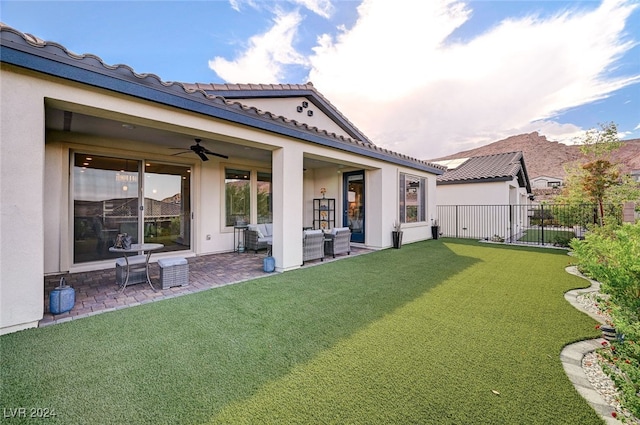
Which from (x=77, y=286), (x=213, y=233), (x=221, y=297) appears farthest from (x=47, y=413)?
(x=213, y=233)

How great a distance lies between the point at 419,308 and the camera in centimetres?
393

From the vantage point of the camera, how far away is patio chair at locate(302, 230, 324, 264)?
671 centimetres

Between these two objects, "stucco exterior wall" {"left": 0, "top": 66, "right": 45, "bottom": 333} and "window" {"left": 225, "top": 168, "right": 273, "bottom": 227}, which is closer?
"stucco exterior wall" {"left": 0, "top": 66, "right": 45, "bottom": 333}

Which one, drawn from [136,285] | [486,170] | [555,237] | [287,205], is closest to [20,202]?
[136,285]

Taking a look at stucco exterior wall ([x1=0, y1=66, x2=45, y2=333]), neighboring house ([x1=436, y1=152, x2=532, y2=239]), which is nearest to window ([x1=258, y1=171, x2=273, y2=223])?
stucco exterior wall ([x1=0, y1=66, x2=45, y2=333])

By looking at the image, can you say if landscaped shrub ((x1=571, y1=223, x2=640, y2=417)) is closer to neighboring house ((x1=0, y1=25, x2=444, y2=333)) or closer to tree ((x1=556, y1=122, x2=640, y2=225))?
neighboring house ((x1=0, y1=25, x2=444, y2=333))

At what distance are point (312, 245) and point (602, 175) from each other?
38.1ft

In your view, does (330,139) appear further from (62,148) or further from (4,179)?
(62,148)

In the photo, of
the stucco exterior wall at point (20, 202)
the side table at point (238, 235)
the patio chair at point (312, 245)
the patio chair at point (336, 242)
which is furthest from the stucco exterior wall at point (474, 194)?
the stucco exterior wall at point (20, 202)

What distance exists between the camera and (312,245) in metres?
6.91

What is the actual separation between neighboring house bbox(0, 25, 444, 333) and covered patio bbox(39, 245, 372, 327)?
541 millimetres

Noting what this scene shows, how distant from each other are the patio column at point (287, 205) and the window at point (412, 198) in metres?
5.39

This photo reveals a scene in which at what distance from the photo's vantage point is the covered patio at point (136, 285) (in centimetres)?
386

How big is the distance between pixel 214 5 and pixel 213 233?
6515mm
